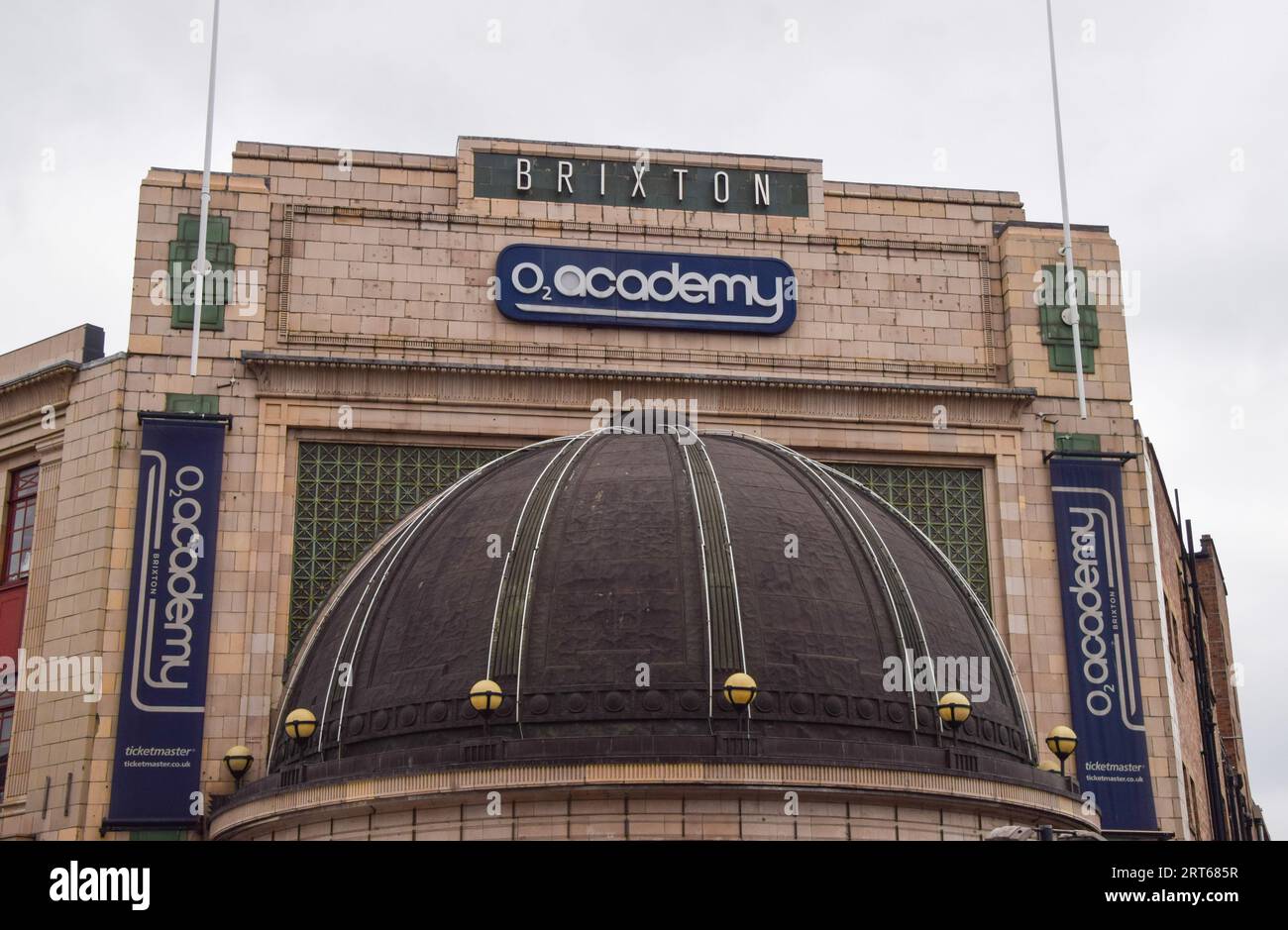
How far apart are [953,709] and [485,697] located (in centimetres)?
773

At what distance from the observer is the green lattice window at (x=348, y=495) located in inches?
1619

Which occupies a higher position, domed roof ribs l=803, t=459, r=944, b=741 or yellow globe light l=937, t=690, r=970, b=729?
domed roof ribs l=803, t=459, r=944, b=741

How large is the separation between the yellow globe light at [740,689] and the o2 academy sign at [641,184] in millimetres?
18821

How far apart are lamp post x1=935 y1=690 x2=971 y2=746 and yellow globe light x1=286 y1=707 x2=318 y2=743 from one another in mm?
10653

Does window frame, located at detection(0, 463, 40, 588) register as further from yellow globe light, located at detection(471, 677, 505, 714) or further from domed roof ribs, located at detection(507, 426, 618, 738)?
yellow globe light, located at detection(471, 677, 505, 714)

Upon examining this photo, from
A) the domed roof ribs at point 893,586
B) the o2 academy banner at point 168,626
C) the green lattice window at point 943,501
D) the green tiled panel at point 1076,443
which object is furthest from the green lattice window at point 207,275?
the green tiled panel at point 1076,443

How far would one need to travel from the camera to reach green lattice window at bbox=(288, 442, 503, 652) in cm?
4112

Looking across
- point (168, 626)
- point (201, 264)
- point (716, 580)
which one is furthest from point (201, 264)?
point (716, 580)

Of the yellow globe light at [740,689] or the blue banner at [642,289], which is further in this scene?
the blue banner at [642,289]

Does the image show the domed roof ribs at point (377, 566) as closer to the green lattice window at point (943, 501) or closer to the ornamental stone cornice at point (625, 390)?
the ornamental stone cornice at point (625, 390)

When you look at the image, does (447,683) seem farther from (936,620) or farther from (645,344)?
(645,344)

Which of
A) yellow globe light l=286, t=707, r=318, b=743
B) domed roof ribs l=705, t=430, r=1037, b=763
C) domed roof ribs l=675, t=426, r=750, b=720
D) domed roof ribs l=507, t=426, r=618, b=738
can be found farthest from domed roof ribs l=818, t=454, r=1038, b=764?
yellow globe light l=286, t=707, r=318, b=743
